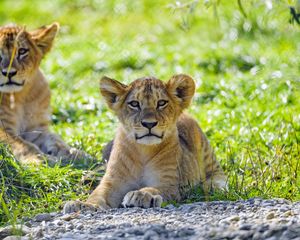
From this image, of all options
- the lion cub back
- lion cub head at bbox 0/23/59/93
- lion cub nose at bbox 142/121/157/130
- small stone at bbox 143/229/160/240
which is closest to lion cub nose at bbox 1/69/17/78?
lion cub head at bbox 0/23/59/93

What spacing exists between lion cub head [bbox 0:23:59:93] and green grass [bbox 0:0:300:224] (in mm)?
888

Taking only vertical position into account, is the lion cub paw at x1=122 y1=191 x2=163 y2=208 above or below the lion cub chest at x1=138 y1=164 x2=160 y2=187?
below

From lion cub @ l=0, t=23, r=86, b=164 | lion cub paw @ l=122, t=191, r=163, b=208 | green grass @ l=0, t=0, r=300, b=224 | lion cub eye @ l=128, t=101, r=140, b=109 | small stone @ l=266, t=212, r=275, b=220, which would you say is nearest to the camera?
small stone @ l=266, t=212, r=275, b=220

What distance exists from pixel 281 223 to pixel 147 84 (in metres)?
2.18

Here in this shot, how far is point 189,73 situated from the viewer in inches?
504

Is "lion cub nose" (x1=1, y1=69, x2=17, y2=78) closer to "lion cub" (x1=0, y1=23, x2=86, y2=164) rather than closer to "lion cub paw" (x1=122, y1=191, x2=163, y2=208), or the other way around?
"lion cub" (x1=0, y1=23, x2=86, y2=164)

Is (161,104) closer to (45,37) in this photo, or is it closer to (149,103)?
(149,103)

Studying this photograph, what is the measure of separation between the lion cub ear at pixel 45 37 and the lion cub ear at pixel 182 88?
242 cm

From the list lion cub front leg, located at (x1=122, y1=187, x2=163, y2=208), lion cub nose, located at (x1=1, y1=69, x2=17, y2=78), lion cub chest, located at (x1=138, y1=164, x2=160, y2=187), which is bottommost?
lion cub front leg, located at (x1=122, y1=187, x2=163, y2=208)

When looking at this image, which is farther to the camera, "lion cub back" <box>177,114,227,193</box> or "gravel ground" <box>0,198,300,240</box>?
"lion cub back" <box>177,114,227,193</box>

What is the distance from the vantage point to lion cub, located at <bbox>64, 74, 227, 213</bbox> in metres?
7.56

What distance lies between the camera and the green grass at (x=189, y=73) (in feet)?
26.0

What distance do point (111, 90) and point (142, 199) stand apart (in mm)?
1269

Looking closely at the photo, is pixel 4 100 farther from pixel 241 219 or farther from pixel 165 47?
pixel 165 47
